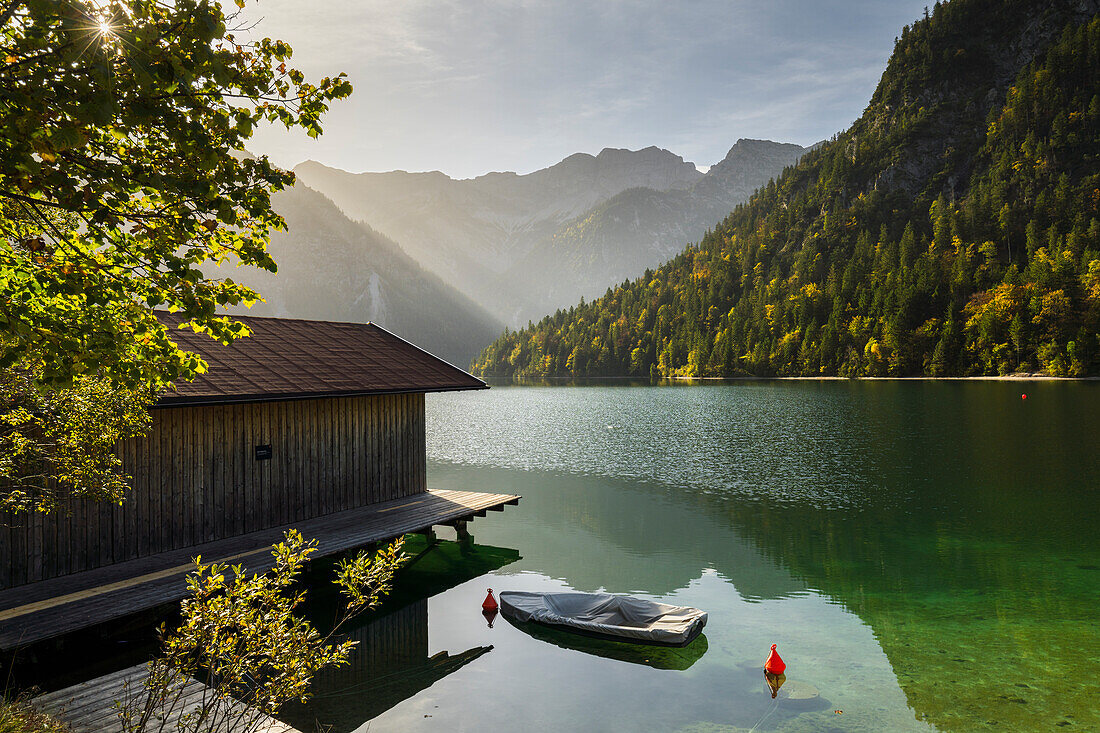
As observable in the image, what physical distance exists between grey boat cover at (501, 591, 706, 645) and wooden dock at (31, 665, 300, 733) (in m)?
7.04

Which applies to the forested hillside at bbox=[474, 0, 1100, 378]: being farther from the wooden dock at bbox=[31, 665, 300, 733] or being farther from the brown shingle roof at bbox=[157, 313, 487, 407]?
the wooden dock at bbox=[31, 665, 300, 733]

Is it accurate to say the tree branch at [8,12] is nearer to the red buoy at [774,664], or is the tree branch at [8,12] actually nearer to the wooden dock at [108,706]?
the wooden dock at [108,706]

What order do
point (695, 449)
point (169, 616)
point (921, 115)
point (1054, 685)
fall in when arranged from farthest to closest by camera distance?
point (921, 115)
point (695, 449)
point (169, 616)
point (1054, 685)

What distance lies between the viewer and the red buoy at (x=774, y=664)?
12070 millimetres

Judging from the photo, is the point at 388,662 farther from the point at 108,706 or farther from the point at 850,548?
the point at 850,548

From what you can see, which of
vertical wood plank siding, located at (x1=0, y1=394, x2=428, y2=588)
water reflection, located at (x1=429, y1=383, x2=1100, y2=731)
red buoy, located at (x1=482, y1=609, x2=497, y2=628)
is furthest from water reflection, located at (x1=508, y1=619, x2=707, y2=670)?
vertical wood plank siding, located at (x1=0, y1=394, x2=428, y2=588)

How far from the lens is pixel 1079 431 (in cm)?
4222

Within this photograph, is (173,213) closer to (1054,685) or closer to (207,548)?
(207,548)

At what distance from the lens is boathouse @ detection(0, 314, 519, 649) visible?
40.7 ft

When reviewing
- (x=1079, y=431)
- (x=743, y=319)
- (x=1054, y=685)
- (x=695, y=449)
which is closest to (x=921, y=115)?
(x=743, y=319)

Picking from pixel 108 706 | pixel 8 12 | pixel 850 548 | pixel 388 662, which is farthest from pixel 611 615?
pixel 8 12

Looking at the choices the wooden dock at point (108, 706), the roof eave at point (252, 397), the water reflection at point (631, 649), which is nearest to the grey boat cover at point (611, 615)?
the water reflection at point (631, 649)

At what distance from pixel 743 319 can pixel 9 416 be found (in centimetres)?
15063

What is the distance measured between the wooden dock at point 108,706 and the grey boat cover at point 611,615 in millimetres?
7038
